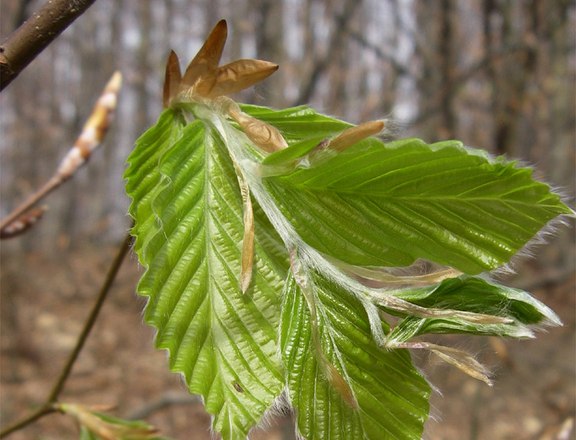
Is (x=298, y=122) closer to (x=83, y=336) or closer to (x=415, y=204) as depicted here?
(x=415, y=204)

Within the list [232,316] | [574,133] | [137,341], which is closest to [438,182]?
[232,316]

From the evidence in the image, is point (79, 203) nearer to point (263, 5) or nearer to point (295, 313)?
point (263, 5)

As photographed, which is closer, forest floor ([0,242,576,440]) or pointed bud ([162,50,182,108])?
pointed bud ([162,50,182,108])

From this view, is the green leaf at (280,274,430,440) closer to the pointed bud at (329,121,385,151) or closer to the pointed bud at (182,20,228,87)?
the pointed bud at (329,121,385,151)

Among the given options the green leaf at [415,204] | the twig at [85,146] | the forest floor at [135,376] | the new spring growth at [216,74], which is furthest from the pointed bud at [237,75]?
the forest floor at [135,376]

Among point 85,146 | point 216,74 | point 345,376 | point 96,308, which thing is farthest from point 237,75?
point 85,146

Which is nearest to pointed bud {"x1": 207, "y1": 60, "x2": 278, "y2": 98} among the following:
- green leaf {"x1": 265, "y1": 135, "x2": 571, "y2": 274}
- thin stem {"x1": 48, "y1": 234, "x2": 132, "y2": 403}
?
green leaf {"x1": 265, "y1": 135, "x2": 571, "y2": 274}
